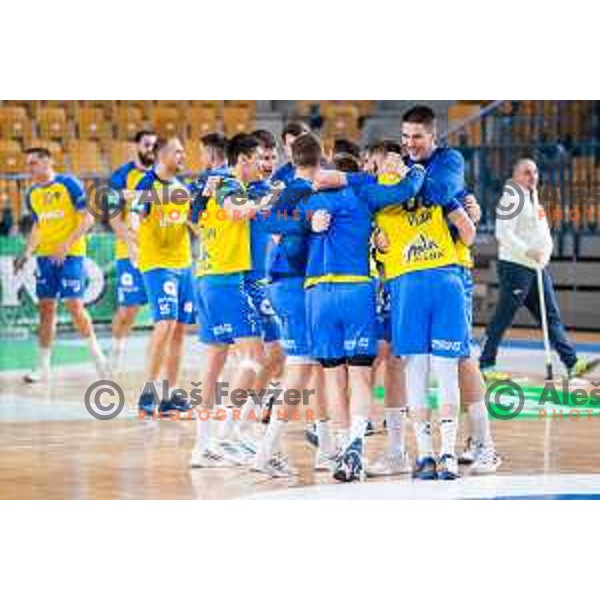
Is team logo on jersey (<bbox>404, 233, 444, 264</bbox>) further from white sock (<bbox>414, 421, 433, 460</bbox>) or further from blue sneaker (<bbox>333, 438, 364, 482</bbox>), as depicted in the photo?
blue sneaker (<bbox>333, 438, 364, 482</bbox>)

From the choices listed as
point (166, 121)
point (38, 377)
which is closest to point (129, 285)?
point (38, 377)

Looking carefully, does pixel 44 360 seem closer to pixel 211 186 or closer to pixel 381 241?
pixel 211 186

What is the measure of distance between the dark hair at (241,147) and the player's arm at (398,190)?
1.05m

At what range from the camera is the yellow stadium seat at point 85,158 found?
806 inches

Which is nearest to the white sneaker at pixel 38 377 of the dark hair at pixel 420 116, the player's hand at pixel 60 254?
the player's hand at pixel 60 254

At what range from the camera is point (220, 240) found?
32.6ft

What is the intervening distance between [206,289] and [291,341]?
0.74 metres

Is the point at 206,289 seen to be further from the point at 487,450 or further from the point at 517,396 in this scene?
the point at 517,396

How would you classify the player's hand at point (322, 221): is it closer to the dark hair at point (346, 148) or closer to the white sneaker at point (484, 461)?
the dark hair at point (346, 148)

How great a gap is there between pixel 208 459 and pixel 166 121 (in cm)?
1212
